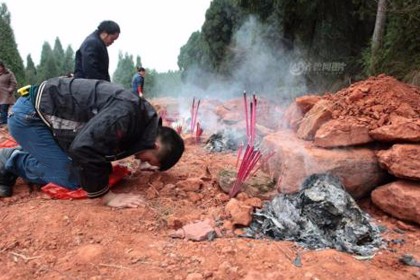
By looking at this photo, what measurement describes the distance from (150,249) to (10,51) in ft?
96.2

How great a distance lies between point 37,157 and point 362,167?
264 cm

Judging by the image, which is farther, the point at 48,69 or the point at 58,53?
the point at 58,53

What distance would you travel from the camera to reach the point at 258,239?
2510 millimetres

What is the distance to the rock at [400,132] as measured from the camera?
2.96 meters

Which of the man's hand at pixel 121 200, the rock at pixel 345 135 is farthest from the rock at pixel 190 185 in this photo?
the rock at pixel 345 135

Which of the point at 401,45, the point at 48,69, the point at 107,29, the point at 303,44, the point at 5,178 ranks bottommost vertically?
the point at 48,69

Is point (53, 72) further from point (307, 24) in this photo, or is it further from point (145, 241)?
point (145, 241)

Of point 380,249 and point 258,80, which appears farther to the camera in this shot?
point 258,80

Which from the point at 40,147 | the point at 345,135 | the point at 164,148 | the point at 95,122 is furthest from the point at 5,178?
the point at 345,135

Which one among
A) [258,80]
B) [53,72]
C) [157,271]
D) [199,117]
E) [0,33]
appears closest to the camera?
[157,271]

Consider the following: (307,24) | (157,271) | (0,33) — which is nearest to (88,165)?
(157,271)

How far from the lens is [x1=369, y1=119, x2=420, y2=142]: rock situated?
9.73ft

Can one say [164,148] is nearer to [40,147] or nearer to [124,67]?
[40,147]

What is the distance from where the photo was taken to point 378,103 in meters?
3.49
